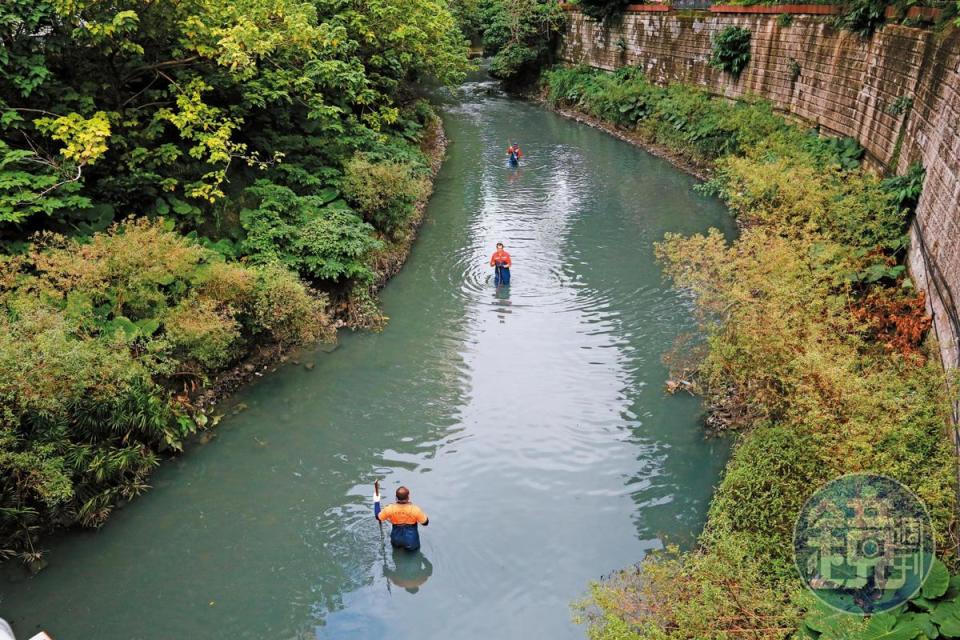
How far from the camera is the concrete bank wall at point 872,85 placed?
954 cm

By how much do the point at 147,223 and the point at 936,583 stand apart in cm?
1090

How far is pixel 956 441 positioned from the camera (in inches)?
262

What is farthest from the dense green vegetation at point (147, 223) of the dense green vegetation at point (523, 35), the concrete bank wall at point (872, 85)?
the dense green vegetation at point (523, 35)

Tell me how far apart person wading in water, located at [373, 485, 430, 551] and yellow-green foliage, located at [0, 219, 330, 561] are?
11.9ft

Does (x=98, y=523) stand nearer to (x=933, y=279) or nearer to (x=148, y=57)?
(x=148, y=57)

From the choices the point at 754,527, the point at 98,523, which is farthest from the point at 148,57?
the point at 754,527

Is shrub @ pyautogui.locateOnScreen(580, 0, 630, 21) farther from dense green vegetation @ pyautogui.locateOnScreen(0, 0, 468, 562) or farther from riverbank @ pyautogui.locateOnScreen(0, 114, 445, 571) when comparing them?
riverbank @ pyautogui.locateOnScreen(0, 114, 445, 571)

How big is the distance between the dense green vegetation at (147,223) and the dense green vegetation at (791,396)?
647cm

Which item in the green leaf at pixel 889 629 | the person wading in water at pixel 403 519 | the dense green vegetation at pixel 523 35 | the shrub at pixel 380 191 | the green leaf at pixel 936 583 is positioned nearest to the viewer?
the green leaf at pixel 889 629

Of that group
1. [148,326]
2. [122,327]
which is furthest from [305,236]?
[122,327]

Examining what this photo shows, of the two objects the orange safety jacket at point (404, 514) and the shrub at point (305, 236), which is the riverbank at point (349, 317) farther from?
the orange safety jacket at point (404, 514)

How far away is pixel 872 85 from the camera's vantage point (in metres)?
15.4

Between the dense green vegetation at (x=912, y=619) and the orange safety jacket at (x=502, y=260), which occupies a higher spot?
the dense green vegetation at (x=912, y=619)

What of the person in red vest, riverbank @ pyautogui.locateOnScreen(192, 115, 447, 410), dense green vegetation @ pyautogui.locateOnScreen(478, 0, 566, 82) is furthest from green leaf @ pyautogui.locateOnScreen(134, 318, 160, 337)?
dense green vegetation @ pyautogui.locateOnScreen(478, 0, 566, 82)
